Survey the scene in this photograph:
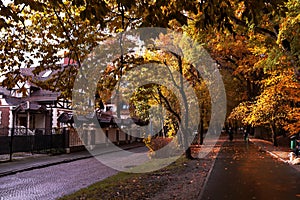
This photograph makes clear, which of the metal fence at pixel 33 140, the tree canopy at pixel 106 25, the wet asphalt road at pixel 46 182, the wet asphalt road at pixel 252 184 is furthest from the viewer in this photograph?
the metal fence at pixel 33 140

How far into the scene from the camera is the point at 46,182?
500 inches

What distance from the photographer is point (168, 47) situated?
673 inches

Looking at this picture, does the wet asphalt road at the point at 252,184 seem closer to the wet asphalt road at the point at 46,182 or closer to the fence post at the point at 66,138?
the wet asphalt road at the point at 46,182

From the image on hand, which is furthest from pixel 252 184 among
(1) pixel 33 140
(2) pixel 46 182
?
(1) pixel 33 140

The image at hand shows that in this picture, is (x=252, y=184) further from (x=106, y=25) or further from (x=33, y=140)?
(x=33, y=140)

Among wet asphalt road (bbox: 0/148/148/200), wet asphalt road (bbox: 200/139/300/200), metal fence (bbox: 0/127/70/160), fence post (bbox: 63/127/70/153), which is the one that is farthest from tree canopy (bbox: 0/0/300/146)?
fence post (bbox: 63/127/70/153)

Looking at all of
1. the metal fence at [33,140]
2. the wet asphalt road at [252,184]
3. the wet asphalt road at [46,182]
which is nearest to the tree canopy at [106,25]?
the wet asphalt road at [46,182]

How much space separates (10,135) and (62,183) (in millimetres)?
10103

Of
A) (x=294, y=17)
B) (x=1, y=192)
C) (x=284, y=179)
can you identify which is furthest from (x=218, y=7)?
(x=1, y=192)

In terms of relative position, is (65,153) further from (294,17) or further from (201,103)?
(294,17)

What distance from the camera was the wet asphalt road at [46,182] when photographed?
1039cm

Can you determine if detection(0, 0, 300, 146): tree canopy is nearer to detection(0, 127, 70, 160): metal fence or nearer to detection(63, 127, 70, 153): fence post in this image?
detection(0, 127, 70, 160): metal fence

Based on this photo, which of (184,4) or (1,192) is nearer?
(184,4)

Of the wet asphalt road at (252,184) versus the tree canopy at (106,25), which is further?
the wet asphalt road at (252,184)
